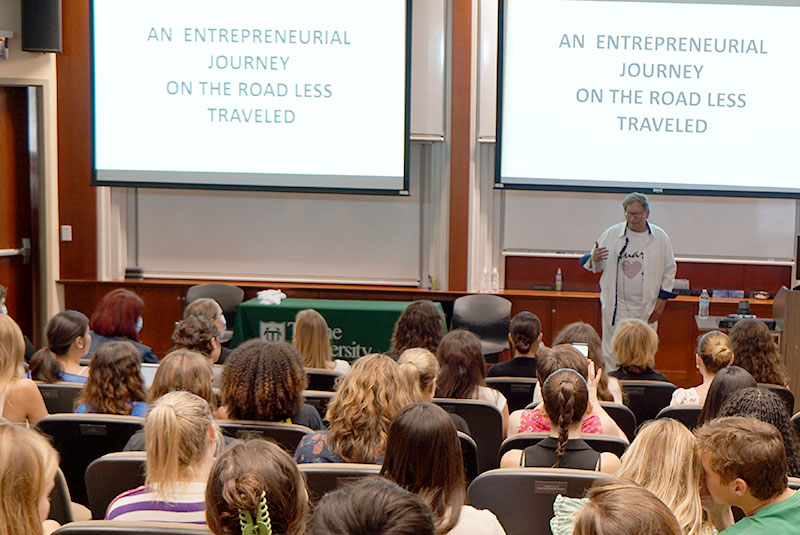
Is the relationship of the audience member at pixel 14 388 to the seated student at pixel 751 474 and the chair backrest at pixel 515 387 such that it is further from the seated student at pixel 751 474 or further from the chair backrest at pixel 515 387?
the seated student at pixel 751 474

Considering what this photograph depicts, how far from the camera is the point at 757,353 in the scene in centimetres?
440

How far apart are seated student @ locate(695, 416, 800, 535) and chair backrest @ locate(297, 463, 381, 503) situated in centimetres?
93

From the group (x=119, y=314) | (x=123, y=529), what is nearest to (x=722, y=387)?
(x=123, y=529)

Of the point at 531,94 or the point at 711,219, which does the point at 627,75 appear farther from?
the point at 711,219

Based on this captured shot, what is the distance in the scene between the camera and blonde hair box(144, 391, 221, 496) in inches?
92.4

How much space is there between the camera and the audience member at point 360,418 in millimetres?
2865

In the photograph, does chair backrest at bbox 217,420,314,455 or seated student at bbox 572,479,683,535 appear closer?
seated student at bbox 572,479,683,535

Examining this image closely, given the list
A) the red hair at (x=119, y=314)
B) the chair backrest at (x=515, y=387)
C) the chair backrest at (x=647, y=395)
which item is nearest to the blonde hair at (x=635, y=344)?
the chair backrest at (x=647, y=395)

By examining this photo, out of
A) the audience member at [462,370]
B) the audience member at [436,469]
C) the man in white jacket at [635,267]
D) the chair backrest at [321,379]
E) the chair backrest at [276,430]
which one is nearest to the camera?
the audience member at [436,469]

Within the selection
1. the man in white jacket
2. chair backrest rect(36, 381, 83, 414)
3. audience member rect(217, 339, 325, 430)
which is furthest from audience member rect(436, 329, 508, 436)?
the man in white jacket

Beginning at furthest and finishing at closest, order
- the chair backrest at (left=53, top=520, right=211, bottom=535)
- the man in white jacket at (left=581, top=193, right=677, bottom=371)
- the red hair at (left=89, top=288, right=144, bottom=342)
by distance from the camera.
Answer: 1. the man in white jacket at (left=581, top=193, right=677, bottom=371)
2. the red hair at (left=89, top=288, right=144, bottom=342)
3. the chair backrest at (left=53, top=520, right=211, bottom=535)

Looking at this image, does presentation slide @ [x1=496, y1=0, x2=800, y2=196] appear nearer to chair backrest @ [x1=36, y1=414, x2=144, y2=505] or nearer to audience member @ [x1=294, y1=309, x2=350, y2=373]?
audience member @ [x1=294, y1=309, x2=350, y2=373]

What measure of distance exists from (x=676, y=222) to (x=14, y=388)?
5.90 metres

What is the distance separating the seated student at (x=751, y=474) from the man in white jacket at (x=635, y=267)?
440cm
